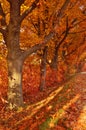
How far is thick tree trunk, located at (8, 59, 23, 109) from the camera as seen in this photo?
500 inches

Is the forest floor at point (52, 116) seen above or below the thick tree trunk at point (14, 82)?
below

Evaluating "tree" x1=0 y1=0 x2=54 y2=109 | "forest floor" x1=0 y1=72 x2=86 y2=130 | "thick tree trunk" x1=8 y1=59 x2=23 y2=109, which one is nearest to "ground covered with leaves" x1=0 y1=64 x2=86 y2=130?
"forest floor" x1=0 y1=72 x2=86 y2=130

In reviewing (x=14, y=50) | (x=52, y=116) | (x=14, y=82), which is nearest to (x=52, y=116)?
(x=52, y=116)

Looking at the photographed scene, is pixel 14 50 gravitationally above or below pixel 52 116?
above

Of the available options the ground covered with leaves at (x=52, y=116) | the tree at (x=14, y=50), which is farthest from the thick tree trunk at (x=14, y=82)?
the ground covered with leaves at (x=52, y=116)

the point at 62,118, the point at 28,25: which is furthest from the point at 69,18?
the point at 62,118

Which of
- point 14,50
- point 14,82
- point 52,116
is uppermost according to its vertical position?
point 14,50

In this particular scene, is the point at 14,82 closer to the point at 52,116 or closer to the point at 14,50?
the point at 14,50

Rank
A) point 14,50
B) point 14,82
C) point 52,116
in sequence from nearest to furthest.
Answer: point 52,116 < point 14,50 < point 14,82

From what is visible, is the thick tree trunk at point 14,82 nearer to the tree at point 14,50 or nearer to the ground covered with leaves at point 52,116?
the tree at point 14,50

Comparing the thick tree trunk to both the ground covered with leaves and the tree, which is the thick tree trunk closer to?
the tree

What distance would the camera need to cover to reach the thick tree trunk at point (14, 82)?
12.7m

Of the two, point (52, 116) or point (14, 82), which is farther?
point (14, 82)

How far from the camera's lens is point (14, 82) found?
42.0 feet
